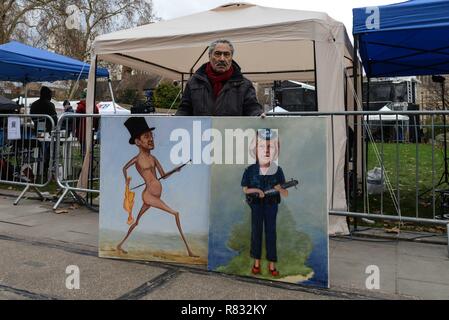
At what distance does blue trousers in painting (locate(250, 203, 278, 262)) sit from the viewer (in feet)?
11.8

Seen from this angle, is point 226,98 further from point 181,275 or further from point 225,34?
point 225,34

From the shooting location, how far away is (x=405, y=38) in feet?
23.3

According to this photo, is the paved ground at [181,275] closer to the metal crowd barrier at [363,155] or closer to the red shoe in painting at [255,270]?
the red shoe in painting at [255,270]

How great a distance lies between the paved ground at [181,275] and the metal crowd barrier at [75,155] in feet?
5.55

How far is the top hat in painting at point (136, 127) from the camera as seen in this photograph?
4109 millimetres

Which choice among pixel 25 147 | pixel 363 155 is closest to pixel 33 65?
pixel 25 147

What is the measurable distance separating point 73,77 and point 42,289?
9.21m

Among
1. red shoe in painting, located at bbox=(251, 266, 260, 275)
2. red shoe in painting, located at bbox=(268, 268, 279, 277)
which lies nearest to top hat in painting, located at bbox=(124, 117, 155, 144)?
red shoe in painting, located at bbox=(251, 266, 260, 275)

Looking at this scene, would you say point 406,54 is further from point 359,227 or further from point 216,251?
point 216,251

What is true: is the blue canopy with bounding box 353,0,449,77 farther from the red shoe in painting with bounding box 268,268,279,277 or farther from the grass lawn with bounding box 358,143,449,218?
the red shoe in painting with bounding box 268,268,279,277

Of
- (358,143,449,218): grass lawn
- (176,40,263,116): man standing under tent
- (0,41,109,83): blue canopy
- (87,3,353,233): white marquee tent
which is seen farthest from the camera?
(0,41,109,83): blue canopy

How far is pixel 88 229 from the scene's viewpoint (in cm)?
543

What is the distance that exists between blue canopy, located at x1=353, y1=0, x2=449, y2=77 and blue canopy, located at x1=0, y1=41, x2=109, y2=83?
558cm

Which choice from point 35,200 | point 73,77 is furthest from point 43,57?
point 35,200
